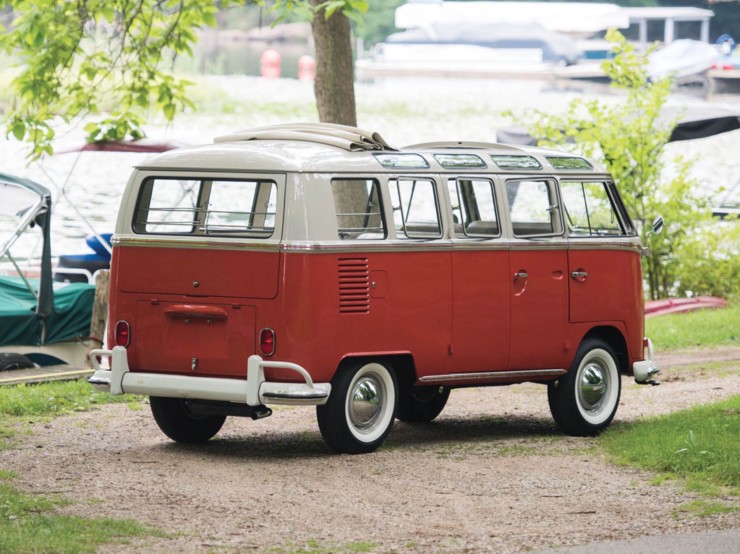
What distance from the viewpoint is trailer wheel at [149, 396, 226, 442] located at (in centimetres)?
1058

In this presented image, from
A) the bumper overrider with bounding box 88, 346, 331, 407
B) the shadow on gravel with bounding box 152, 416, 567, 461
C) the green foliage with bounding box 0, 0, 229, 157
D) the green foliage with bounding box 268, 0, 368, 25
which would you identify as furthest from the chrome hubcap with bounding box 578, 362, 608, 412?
the green foliage with bounding box 0, 0, 229, 157

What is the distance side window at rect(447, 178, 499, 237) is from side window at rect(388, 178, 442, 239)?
0.17m

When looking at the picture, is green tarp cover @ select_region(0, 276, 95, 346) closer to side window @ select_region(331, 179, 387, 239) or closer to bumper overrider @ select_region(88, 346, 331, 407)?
bumper overrider @ select_region(88, 346, 331, 407)

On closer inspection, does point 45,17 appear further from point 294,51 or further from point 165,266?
point 294,51

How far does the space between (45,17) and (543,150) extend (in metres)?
7.47

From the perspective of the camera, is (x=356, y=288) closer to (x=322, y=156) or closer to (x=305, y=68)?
(x=322, y=156)

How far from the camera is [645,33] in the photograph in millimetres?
57812

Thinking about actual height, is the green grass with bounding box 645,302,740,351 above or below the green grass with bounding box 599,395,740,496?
below

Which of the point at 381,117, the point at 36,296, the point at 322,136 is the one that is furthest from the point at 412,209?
the point at 381,117

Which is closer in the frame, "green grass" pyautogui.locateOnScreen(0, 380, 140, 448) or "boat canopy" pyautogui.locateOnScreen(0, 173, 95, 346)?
"green grass" pyautogui.locateOnScreen(0, 380, 140, 448)

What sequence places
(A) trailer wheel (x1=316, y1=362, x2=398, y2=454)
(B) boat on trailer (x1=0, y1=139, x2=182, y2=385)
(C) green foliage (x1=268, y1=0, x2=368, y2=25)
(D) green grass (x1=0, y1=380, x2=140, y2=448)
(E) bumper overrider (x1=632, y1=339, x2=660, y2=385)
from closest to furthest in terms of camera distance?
(A) trailer wheel (x1=316, y1=362, x2=398, y2=454), (E) bumper overrider (x1=632, y1=339, x2=660, y2=385), (D) green grass (x1=0, y1=380, x2=140, y2=448), (C) green foliage (x1=268, y1=0, x2=368, y2=25), (B) boat on trailer (x1=0, y1=139, x2=182, y2=385)

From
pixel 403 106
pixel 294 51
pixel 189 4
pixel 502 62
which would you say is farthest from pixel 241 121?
pixel 189 4

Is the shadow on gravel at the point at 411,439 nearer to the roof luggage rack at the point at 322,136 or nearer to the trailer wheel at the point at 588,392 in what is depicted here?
the trailer wheel at the point at 588,392

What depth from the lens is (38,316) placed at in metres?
15.6
